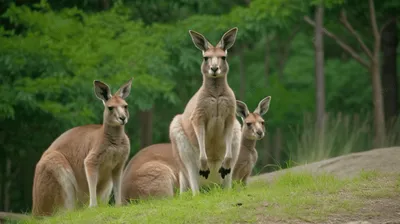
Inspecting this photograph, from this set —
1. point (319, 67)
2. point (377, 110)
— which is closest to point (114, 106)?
point (319, 67)

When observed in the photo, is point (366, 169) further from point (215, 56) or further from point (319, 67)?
point (319, 67)

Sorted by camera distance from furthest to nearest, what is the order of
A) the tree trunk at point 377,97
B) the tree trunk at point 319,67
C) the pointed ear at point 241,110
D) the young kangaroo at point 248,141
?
the tree trunk at point 319,67, the tree trunk at point 377,97, the pointed ear at point 241,110, the young kangaroo at point 248,141

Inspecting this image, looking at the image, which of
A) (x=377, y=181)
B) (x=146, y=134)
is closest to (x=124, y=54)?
(x=146, y=134)

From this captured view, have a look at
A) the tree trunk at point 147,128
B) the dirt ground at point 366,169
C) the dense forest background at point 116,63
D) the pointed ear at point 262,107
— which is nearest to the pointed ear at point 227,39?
the pointed ear at point 262,107

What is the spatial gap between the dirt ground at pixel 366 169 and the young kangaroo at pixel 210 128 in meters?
1.88

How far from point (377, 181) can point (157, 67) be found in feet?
24.7

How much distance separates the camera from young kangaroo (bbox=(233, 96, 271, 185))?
11.6 meters

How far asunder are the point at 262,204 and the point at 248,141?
2.62 metres

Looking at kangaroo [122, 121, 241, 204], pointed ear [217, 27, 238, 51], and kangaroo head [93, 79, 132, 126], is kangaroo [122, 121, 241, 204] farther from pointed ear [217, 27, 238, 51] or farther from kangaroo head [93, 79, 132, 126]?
pointed ear [217, 27, 238, 51]

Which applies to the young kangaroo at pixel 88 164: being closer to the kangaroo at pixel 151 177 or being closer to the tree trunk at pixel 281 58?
the kangaroo at pixel 151 177

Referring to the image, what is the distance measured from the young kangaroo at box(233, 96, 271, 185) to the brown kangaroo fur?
40.9 inches

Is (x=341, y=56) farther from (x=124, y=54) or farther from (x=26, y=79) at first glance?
(x=26, y=79)

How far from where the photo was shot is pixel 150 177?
11836 millimetres

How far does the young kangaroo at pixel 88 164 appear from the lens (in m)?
11.0
